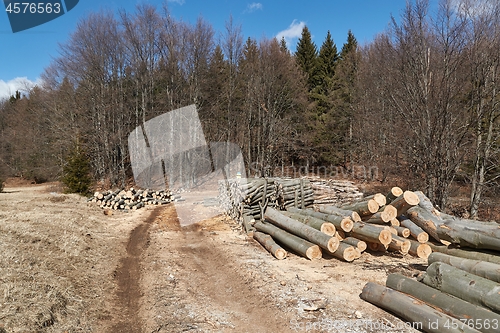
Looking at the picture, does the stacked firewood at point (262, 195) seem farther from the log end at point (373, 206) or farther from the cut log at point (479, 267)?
the cut log at point (479, 267)

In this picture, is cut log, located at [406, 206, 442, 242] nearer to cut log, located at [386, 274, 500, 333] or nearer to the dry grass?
cut log, located at [386, 274, 500, 333]

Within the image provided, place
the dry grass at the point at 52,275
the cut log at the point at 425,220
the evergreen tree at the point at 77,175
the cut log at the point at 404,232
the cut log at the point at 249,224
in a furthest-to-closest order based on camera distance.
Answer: the evergreen tree at the point at 77,175 < the cut log at the point at 249,224 < the cut log at the point at 404,232 < the cut log at the point at 425,220 < the dry grass at the point at 52,275

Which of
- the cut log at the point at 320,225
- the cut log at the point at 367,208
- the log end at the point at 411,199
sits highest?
the log end at the point at 411,199

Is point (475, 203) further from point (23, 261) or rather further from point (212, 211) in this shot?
point (23, 261)

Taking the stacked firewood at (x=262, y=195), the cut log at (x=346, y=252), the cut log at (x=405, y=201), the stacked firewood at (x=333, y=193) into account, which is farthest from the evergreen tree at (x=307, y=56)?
the cut log at (x=346, y=252)

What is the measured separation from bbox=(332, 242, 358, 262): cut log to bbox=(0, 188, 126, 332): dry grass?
15.7 ft

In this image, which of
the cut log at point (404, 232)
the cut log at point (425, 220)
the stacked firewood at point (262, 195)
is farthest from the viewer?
the stacked firewood at point (262, 195)

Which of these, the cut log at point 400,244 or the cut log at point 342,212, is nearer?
the cut log at point 400,244

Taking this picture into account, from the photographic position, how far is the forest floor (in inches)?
167

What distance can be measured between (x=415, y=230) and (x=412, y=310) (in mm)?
4006

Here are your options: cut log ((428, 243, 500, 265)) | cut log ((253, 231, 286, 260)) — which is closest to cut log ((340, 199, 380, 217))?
cut log ((428, 243, 500, 265))

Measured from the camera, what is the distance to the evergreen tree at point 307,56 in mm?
30156

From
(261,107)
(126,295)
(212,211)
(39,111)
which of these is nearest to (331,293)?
(126,295)

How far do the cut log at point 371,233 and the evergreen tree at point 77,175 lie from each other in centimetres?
1571
